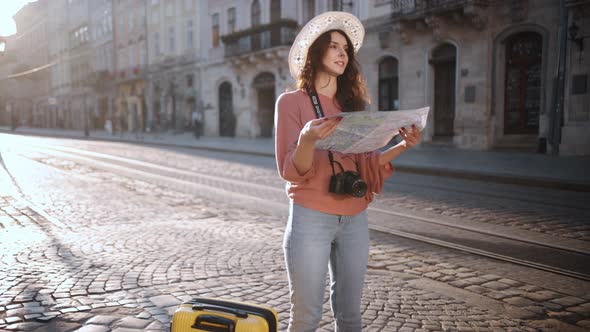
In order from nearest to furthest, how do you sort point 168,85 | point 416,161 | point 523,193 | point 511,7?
point 523,193 < point 416,161 < point 511,7 < point 168,85

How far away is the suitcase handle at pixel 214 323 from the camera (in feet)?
6.95

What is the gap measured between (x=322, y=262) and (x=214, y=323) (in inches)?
21.4

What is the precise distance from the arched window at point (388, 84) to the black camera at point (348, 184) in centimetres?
1979

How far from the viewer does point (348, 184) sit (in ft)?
7.13

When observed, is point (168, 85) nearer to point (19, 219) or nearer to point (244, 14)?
point (244, 14)

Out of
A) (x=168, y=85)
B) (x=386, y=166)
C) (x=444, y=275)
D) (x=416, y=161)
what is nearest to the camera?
(x=386, y=166)

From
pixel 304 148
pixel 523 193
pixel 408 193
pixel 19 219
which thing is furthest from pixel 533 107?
pixel 304 148

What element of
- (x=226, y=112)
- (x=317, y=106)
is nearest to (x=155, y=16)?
(x=226, y=112)

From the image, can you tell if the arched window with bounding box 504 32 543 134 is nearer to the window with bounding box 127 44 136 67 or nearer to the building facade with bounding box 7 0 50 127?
the window with bounding box 127 44 136 67

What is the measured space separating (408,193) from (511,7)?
36.2ft

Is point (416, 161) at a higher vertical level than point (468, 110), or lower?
lower

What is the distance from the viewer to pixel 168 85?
37562 mm

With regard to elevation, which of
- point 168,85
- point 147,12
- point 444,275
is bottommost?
point 444,275

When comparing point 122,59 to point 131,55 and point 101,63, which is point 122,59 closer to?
point 131,55
